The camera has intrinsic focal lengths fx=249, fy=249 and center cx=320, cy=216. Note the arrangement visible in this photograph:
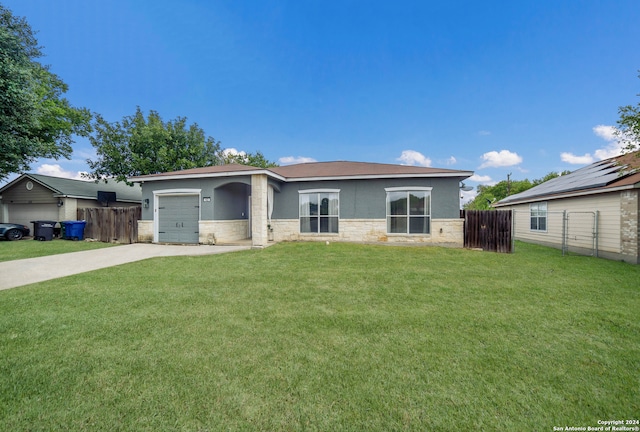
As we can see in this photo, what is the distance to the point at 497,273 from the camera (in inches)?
254

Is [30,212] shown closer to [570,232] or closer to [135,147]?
[135,147]

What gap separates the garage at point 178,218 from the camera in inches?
454

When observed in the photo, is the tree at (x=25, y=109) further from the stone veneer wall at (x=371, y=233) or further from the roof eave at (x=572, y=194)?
the roof eave at (x=572, y=194)

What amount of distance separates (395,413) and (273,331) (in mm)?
1804

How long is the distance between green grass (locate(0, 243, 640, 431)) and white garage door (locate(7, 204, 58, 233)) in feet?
52.9

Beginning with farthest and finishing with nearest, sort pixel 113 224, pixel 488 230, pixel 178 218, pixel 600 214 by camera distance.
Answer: pixel 113 224 → pixel 178 218 → pixel 488 230 → pixel 600 214

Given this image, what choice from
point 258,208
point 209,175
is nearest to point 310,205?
point 258,208

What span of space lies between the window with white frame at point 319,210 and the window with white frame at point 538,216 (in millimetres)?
11229

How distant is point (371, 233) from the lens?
11438 mm

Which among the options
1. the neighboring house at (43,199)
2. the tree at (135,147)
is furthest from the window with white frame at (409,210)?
the neighboring house at (43,199)

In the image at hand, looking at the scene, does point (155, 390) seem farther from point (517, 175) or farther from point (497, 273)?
point (517, 175)

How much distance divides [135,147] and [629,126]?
27047 mm

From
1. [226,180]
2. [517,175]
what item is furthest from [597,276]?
[517,175]

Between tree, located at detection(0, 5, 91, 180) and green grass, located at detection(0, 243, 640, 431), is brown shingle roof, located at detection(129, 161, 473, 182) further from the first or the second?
green grass, located at detection(0, 243, 640, 431)
